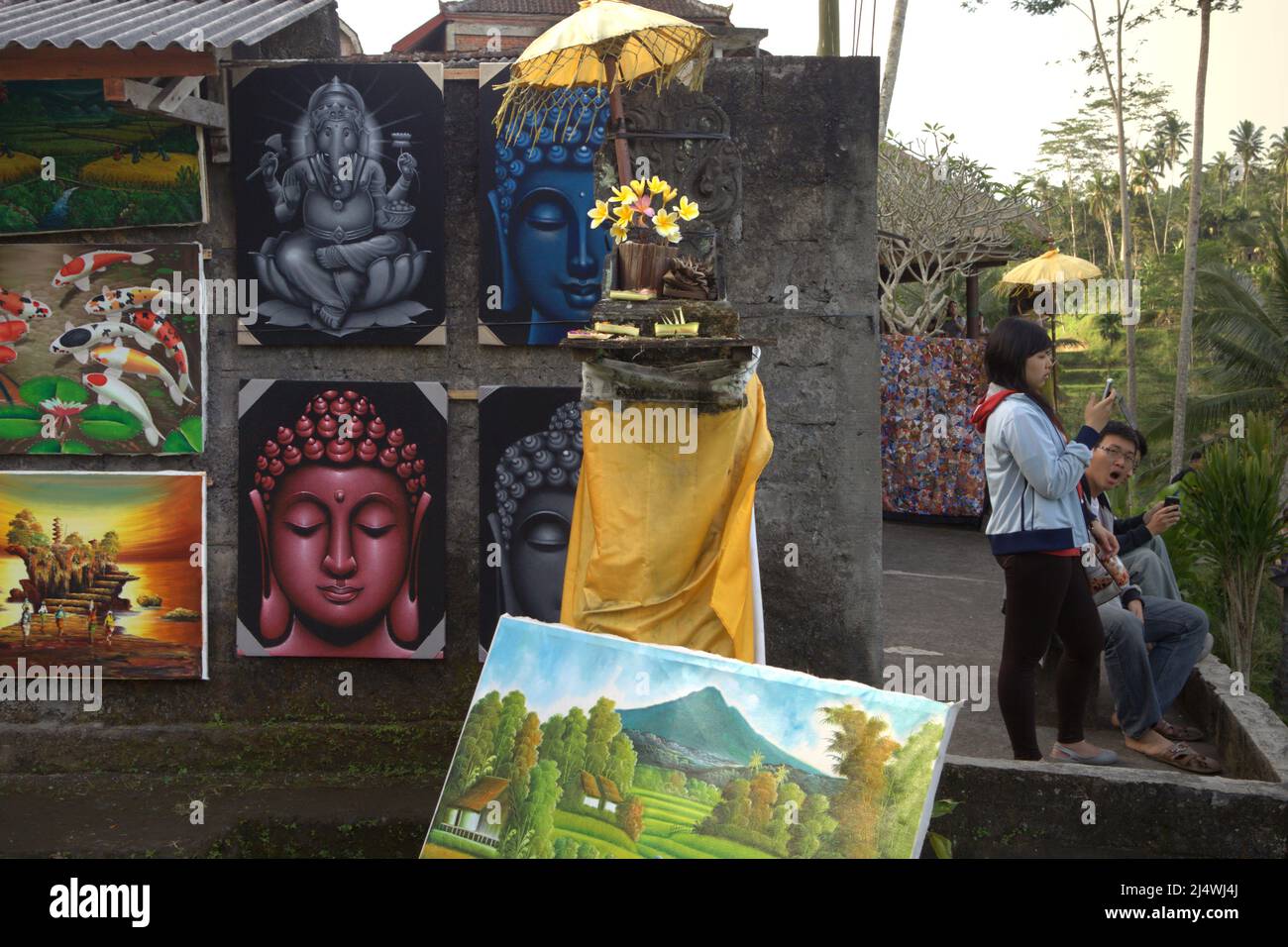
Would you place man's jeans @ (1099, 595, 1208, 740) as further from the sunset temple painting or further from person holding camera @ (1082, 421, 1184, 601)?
the sunset temple painting

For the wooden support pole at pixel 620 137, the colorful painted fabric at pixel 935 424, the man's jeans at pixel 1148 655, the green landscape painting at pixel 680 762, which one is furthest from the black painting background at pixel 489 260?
the colorful painted fabric at pixel 935 424

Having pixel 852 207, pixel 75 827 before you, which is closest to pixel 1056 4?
pixel 852 207

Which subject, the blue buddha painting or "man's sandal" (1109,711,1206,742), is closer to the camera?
"man's sandal" (1109,711,1206,742)

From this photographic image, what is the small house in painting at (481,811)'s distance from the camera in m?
3.48

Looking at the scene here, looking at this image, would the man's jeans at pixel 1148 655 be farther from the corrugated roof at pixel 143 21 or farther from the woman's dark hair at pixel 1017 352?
the corrugated roof at pixel 143 21

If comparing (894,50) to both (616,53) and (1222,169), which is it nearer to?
(616,53)

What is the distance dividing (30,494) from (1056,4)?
1788 cm

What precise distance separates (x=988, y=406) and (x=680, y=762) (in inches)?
94.9

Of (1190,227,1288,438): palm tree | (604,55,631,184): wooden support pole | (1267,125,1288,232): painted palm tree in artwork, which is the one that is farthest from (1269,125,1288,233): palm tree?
(604,55,631,184): wooden support pole

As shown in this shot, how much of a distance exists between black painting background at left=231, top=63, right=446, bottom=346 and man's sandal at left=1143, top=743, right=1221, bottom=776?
396cm

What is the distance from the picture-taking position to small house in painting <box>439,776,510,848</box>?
3479mm

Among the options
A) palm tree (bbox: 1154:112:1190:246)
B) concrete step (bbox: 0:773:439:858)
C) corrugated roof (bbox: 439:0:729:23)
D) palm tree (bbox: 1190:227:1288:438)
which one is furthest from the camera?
palm tree (bbox: 1154:112:1190:246)

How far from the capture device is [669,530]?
4.53 metres
